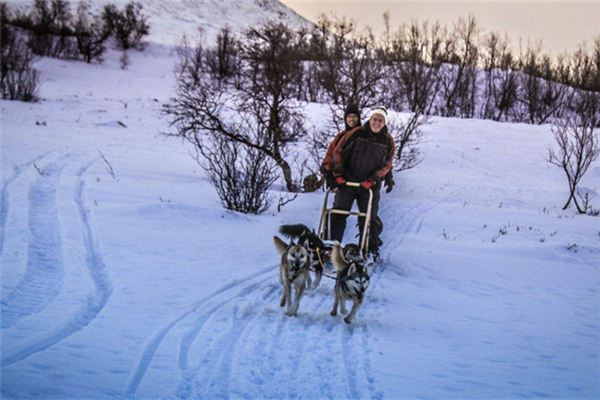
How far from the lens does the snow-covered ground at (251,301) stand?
3322mm

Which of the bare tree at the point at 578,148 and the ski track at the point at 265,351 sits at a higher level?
the bare tree at the point at 578,148

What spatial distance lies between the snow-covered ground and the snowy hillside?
39431mm

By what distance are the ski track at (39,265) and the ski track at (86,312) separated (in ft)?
1.07

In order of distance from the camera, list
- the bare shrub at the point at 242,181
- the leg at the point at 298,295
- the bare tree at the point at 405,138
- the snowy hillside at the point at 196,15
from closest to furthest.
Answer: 1. the leg at the point at 298,295
2. the bare shrub at the point at 242,181
3. the bare tree at the point at 405,138
4. the snowy hillside at the point at 196,15

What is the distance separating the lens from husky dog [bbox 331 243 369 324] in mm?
4238

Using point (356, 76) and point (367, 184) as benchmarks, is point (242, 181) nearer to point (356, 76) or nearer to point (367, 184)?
point (367, 184)

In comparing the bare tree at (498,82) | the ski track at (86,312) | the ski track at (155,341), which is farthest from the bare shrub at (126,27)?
the ski track at (155,341)

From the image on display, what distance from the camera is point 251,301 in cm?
477

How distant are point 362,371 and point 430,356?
71 cm

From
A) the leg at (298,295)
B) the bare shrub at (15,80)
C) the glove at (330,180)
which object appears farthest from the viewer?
the bare shrub at (15,80)

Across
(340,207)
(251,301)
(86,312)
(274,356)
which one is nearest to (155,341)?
(86,312)

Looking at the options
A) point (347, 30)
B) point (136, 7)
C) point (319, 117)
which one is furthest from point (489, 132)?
point (136, 7)

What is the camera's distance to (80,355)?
335cm

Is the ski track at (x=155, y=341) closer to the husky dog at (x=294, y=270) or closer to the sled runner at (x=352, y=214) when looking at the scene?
the husky dog at (x=294, y=270)
